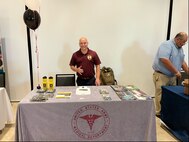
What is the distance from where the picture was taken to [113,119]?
212 cm

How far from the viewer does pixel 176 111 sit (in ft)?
8.31

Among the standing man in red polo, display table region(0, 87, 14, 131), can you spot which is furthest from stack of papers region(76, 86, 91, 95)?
display table region(0, 87, 14, 131)

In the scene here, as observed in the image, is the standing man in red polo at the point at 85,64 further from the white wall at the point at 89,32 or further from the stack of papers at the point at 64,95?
the white wall at the point at 89,32

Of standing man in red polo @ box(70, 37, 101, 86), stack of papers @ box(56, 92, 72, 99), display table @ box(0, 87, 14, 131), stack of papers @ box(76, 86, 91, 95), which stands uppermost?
standing man in red polo @ box(70, 37, 101, 86)

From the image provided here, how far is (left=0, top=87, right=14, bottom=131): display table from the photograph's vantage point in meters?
2.68

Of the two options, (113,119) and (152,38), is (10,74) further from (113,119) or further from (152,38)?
(152,38)

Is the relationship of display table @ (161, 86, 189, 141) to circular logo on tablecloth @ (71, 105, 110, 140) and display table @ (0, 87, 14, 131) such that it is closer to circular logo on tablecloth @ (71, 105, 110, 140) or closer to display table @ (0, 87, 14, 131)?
circular logo on tablecloth @ (71, 105, 110, 140)

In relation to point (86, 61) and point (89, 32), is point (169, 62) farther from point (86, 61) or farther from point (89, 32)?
point (89, 32)

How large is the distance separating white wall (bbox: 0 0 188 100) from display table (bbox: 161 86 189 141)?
4.85 feet

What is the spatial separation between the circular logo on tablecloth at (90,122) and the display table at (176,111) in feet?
3.16

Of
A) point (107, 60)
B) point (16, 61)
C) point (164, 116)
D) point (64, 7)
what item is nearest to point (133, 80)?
point (107, 60)

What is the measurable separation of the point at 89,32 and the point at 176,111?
7.47 feet

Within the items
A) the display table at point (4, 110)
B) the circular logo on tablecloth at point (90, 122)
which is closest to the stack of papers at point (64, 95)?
the circular logo on tablecloth at point (90, 122)

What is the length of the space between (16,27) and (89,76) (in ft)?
6.27
